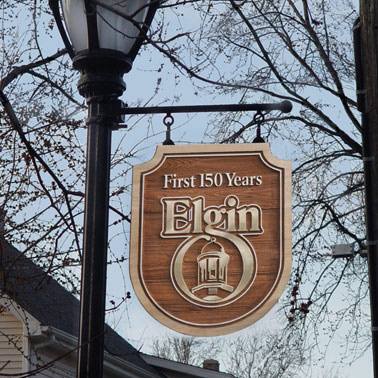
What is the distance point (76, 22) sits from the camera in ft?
15.4

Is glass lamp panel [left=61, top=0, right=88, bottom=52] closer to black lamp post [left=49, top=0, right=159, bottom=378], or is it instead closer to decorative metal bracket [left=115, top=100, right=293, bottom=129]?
black lamp post [left=49, top=0, right=159, bottom=378]

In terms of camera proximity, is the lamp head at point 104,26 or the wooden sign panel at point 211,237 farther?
the lamp head at point 104,26

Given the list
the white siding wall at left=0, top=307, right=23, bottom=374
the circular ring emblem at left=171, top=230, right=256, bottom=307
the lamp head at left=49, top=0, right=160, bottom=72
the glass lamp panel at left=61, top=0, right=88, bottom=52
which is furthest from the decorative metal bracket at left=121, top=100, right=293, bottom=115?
the white siding wall at left=0, top=307, right=23, bottom=374

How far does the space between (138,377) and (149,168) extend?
14630 millimetres

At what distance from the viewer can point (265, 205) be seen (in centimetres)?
442

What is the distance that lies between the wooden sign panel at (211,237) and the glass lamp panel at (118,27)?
648 mm

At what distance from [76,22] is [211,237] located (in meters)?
1.29

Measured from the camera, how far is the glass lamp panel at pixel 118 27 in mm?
4695

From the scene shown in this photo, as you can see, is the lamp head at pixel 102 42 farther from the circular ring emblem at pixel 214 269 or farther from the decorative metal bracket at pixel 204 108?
the circular ring emblem at pixel 214 269

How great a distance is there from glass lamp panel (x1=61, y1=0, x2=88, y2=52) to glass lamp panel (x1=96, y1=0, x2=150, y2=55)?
3.1 inches

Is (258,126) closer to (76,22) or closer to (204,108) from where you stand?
(204,108)

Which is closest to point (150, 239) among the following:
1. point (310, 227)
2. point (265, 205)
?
point (265, 205)

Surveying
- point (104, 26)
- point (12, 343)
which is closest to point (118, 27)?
point (104, 26)

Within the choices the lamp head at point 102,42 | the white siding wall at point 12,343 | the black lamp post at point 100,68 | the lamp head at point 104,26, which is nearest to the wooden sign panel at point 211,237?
the black lamp post at point 100,68
